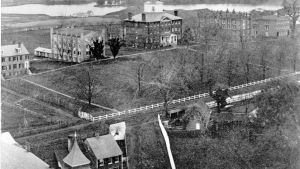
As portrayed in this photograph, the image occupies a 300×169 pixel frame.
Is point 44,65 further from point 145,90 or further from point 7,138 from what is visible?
point 7,138

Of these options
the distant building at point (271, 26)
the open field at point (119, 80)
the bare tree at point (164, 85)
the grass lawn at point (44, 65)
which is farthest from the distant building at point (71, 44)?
the distant building at point (271, 26)

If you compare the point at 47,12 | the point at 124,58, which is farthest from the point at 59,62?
the point at 47,12

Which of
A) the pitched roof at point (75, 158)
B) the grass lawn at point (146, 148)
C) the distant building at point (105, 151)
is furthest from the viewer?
the grass lawn at point (146, 148)

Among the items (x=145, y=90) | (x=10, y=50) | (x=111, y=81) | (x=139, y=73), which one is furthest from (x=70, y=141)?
(x=10, y=50)

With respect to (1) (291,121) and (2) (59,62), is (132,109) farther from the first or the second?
(2) (59,62)

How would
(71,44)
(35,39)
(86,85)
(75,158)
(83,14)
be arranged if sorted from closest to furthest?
(75,158) → (86,85) → (83,14) → (71,44) → (35,39)

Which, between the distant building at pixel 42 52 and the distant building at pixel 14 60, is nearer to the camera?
the distant building at pixel 14 60

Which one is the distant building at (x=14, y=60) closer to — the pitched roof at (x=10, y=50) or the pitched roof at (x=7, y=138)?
the pitched roof at (x=10, y=50)
